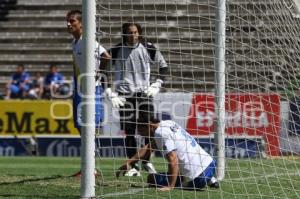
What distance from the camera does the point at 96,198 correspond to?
22.6 ft

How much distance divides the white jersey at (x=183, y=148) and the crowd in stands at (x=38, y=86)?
12.4 metres

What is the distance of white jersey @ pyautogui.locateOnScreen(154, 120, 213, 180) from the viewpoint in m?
8.53

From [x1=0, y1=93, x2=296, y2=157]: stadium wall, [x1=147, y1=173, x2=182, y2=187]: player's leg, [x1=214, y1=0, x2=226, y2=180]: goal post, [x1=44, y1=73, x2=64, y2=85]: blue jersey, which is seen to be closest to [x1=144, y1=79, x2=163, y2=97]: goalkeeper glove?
[x1=0, y1=93, x2=296, y2=157]: stadium wall

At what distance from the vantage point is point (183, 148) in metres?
8.58

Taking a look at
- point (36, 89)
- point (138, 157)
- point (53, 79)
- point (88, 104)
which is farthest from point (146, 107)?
point (36, 89)

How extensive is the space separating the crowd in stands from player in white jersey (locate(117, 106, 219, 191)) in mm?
12413

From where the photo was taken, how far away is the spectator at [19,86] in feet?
72.1

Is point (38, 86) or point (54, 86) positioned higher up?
point (38, 86)

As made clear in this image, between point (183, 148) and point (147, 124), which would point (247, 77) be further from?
point (147, 124)

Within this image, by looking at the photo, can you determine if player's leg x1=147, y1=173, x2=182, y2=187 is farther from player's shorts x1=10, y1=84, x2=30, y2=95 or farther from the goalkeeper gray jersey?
player's shorts x1=10, y1=84, x2=30, y2=95

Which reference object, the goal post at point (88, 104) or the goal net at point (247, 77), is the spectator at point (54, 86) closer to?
the goal net at point (247, 77)

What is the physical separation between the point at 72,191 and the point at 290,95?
2394mm

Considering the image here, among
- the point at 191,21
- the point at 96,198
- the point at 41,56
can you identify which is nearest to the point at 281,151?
the point at 191,21

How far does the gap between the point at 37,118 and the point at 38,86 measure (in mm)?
3196
